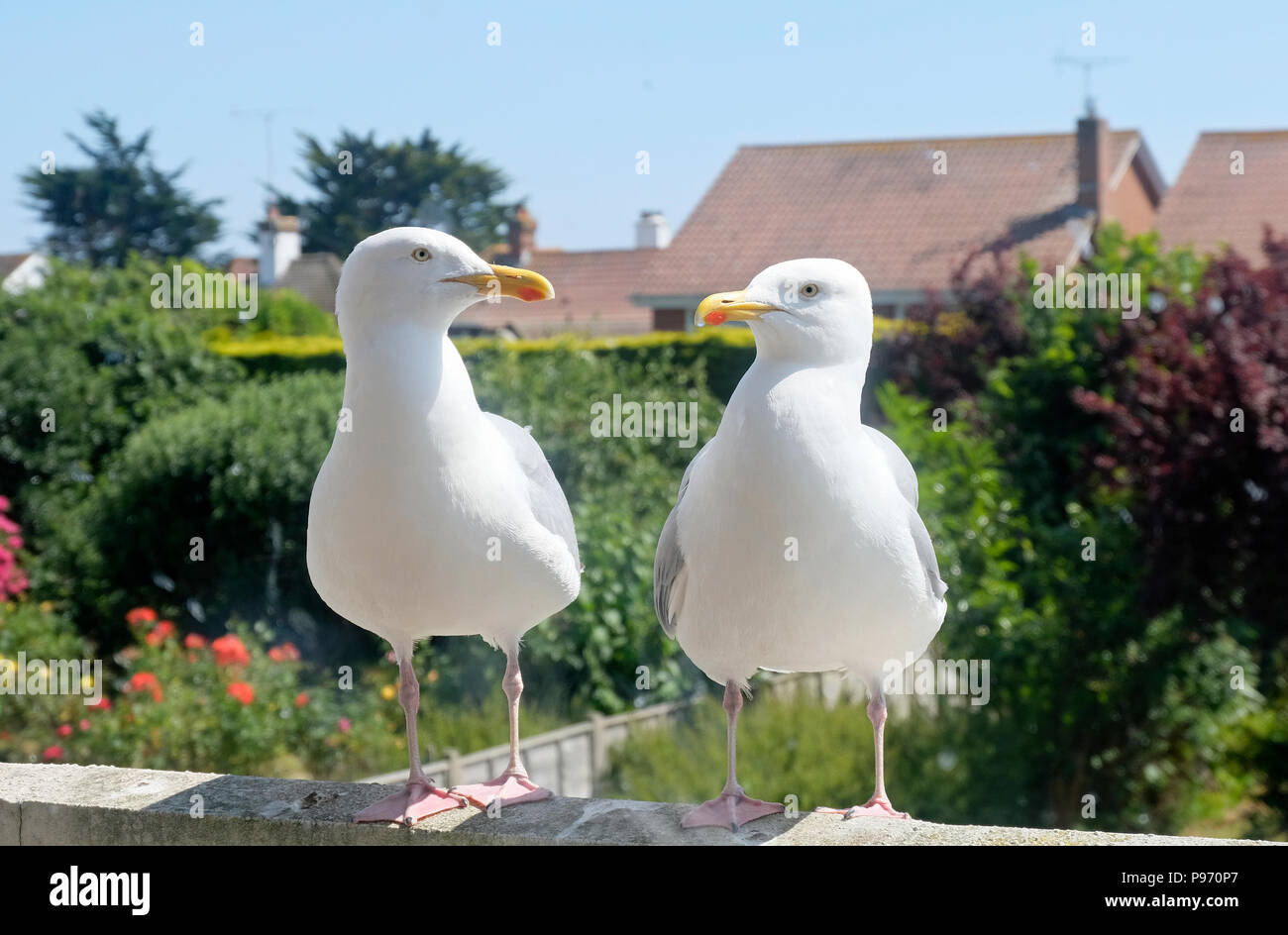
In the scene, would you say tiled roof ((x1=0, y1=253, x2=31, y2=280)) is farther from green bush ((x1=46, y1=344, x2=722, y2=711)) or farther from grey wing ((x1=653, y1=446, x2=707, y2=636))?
grey wing ((x1=653, y1=446, x2=707, y2=636))

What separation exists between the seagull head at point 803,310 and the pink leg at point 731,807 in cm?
74

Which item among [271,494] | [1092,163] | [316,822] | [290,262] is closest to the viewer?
[316,822]

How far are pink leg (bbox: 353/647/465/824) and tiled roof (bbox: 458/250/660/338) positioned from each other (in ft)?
75.9

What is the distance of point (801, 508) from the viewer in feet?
8.33

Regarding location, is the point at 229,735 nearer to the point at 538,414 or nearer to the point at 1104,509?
the point at 538,414

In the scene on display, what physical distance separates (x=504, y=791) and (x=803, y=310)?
51.2 inches

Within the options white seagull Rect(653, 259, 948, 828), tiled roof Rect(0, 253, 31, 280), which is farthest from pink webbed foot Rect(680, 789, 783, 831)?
tiled roof Rect(0, 253, 31, 280)

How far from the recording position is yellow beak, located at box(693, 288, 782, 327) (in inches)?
97.6

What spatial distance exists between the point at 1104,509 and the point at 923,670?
1714mm

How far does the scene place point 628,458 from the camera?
9.86 meters

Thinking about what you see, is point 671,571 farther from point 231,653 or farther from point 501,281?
point 231,653

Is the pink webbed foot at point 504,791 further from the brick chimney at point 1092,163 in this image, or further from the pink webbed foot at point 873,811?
the brick chimney at point 1092,163

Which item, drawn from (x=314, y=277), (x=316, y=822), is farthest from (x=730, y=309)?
(x=314, y=277)
